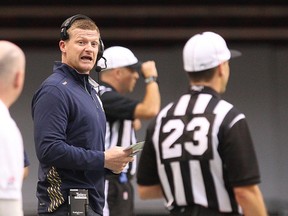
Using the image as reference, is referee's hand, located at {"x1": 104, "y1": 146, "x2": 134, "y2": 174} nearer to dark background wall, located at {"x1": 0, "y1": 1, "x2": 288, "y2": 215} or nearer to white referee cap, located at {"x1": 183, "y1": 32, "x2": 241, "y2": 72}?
white referee cap, located at {"x1": 183, "y1": 32, "x2": 241, "y2": 72}

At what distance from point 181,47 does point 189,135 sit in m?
7.11

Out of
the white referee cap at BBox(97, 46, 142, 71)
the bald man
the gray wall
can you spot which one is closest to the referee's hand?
the bald man

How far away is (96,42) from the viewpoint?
5.79 meters

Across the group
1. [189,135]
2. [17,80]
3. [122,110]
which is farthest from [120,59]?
[17,80]

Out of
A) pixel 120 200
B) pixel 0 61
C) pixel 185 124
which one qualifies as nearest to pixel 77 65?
pixel 185 124

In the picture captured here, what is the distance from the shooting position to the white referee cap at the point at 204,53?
509 centimetres

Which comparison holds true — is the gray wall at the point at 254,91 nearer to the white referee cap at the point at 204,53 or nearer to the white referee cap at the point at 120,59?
the white referee cap at the point at 120,59

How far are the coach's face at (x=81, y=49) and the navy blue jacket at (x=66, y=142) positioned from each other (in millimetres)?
108

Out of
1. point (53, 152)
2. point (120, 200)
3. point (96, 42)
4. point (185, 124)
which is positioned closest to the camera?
point (185, 124)

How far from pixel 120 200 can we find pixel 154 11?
14.5 feet

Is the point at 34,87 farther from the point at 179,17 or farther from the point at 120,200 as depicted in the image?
the point at 120,200

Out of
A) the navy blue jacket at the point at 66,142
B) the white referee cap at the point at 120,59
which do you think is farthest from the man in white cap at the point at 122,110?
the navy blue jacket at the point at 66,142

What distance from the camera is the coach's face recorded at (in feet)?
18.8
